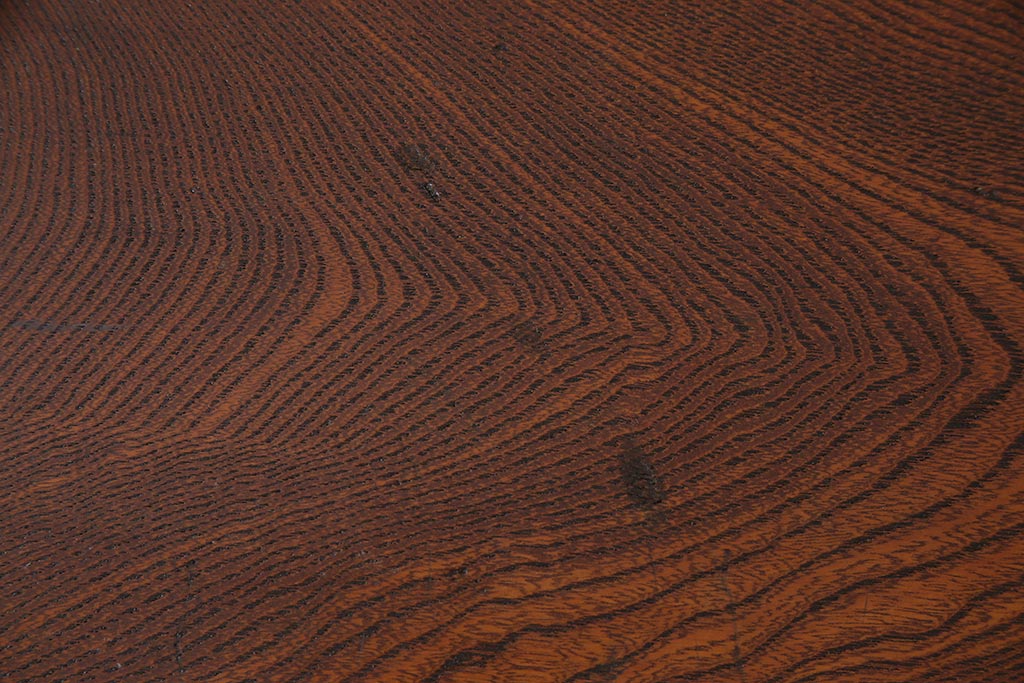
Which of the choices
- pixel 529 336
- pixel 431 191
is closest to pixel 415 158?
pixel 431 191

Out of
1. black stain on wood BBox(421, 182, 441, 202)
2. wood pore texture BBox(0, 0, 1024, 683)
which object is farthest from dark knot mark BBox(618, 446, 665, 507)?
black stain on wood BBox(421, 182, 441, 202)

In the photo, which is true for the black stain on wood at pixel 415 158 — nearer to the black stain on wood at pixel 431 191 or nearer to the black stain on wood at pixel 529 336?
the black stain on wood at pixel 431 191

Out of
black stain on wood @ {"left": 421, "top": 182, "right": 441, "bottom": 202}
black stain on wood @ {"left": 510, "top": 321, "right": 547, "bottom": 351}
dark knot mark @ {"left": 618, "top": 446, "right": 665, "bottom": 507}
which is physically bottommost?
dark knot mark @ {"left": 618, "top": 446, "right": 665, "bottom": 507}

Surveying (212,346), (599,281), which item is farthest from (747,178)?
(212,346)

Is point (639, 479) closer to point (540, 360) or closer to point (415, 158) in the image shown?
point (540, 360)

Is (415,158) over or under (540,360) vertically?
over

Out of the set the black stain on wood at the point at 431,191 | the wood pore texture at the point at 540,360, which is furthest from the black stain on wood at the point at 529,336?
the black stain on wood at the point at 431,191

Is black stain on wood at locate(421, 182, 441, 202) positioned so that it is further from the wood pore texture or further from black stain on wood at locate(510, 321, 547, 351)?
black stain on wood at locate(510, 321, 547, 351)

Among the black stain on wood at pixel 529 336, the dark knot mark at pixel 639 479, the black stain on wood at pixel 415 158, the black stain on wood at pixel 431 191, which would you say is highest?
the black stain on wood at pixel 415 158
